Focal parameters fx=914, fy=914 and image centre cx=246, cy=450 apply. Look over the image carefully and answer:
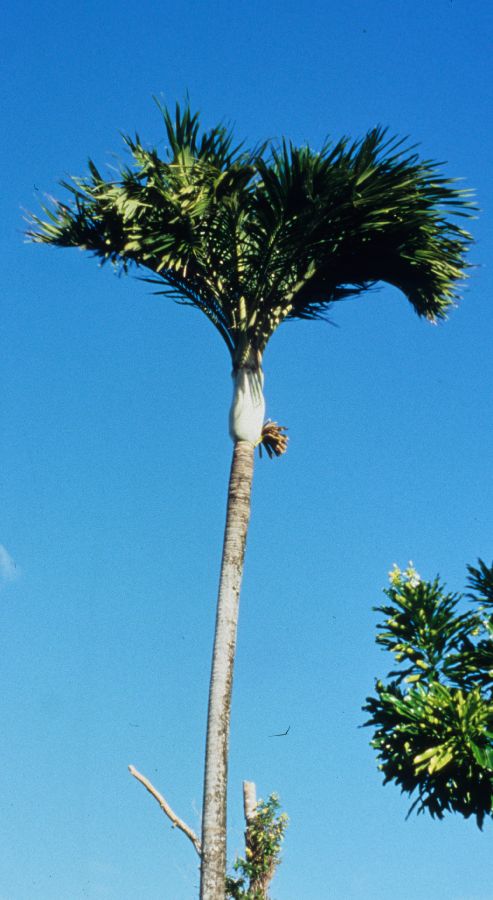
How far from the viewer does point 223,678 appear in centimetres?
863

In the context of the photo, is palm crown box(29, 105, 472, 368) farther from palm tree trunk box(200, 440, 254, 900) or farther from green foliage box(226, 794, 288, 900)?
green foliage box(226, 794, 288, 900)

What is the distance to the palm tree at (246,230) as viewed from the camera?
9.68 metres

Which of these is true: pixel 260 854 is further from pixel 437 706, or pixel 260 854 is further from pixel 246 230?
pixel 246 230

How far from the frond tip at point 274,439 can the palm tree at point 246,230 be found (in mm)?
41

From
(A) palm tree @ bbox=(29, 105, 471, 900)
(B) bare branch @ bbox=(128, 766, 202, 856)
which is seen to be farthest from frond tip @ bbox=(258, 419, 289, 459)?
(B) bare branch @ bbox=(128, 766, 202, 856)

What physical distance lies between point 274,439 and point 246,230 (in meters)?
2.37

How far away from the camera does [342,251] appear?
10.6 meters

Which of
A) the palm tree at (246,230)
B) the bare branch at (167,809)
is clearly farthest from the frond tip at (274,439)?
the bare branch at (167,809)

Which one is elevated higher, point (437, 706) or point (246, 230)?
point (246, 230)

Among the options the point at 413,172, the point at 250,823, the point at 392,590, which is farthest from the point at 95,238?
the point at 250,823

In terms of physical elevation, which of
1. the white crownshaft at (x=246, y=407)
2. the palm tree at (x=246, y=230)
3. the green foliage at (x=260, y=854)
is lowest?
the green foliage at (x=260, y=854)

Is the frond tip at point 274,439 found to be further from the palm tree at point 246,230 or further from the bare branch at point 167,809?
the bare branch at point 167,809

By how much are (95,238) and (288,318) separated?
2.45m

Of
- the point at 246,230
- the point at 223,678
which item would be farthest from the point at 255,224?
the point at 223,678
